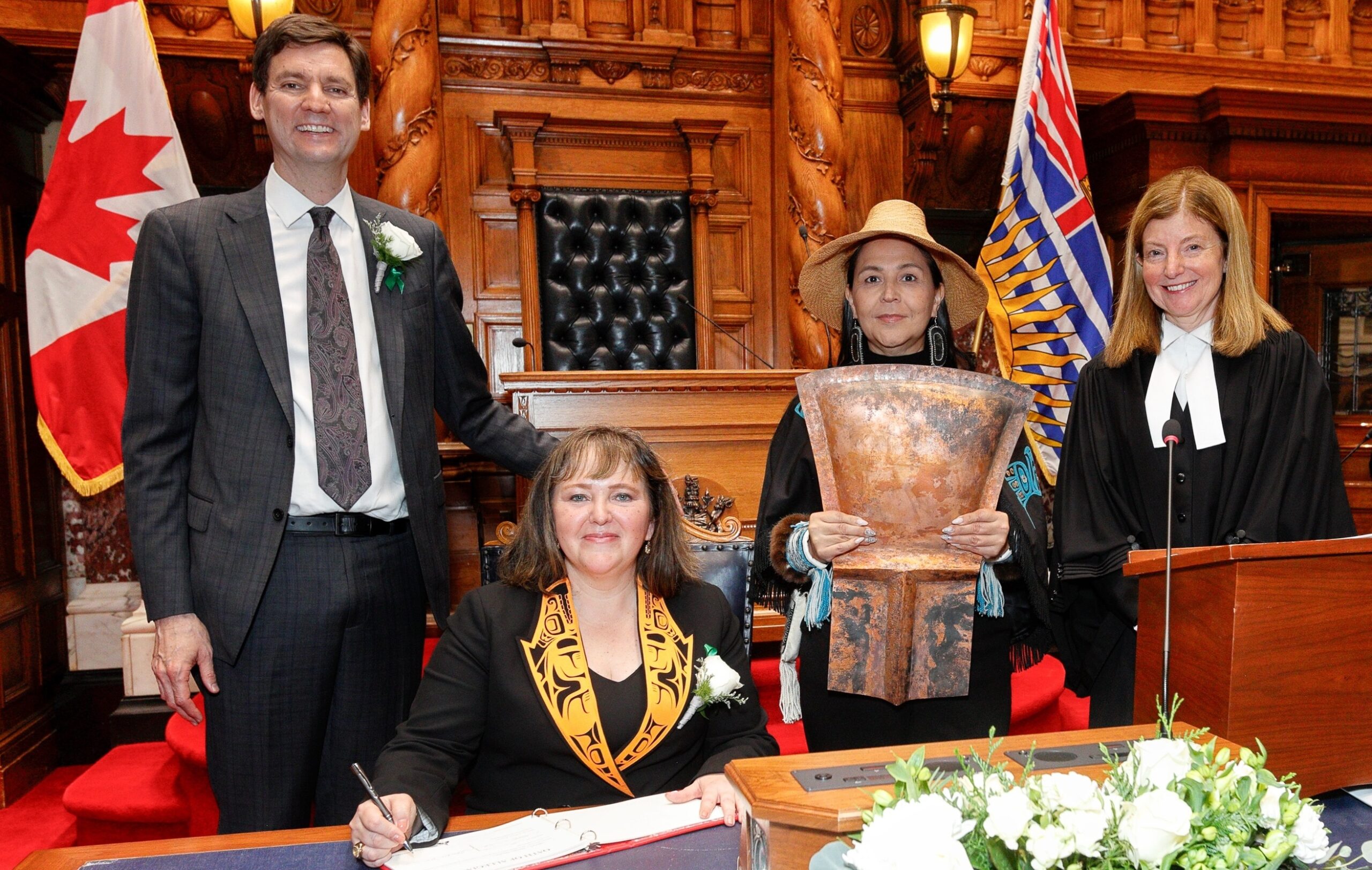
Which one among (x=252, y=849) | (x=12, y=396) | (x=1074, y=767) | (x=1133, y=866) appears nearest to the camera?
(x=1133, y=866)

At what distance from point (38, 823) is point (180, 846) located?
289 centimetres

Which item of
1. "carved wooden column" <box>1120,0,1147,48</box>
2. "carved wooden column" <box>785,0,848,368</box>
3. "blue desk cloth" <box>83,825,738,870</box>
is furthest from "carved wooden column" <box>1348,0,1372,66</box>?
"blue desk cloth" <box>83,825,738,870</box>

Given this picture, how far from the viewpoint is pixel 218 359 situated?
1.80 metres

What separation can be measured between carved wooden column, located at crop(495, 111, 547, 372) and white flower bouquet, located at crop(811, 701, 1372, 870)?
4.58 metres

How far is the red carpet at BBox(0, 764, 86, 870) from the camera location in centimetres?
320

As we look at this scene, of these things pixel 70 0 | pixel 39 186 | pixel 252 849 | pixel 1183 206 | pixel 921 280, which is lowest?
pixel 252 849

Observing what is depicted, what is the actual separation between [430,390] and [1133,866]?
63.7 inches

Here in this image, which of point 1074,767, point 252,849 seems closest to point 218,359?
point 252,849

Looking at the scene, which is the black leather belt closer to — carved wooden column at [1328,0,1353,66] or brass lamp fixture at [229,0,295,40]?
brass lamp fixture at [229,0,295,40]

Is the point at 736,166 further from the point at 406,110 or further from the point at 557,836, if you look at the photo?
the point at 557,836

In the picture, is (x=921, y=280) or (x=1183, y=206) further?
(x=921, y=280)

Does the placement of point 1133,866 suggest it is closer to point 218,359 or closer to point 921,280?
point 921,280

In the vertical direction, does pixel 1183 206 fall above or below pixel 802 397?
above

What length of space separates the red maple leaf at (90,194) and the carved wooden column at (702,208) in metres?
2.82
